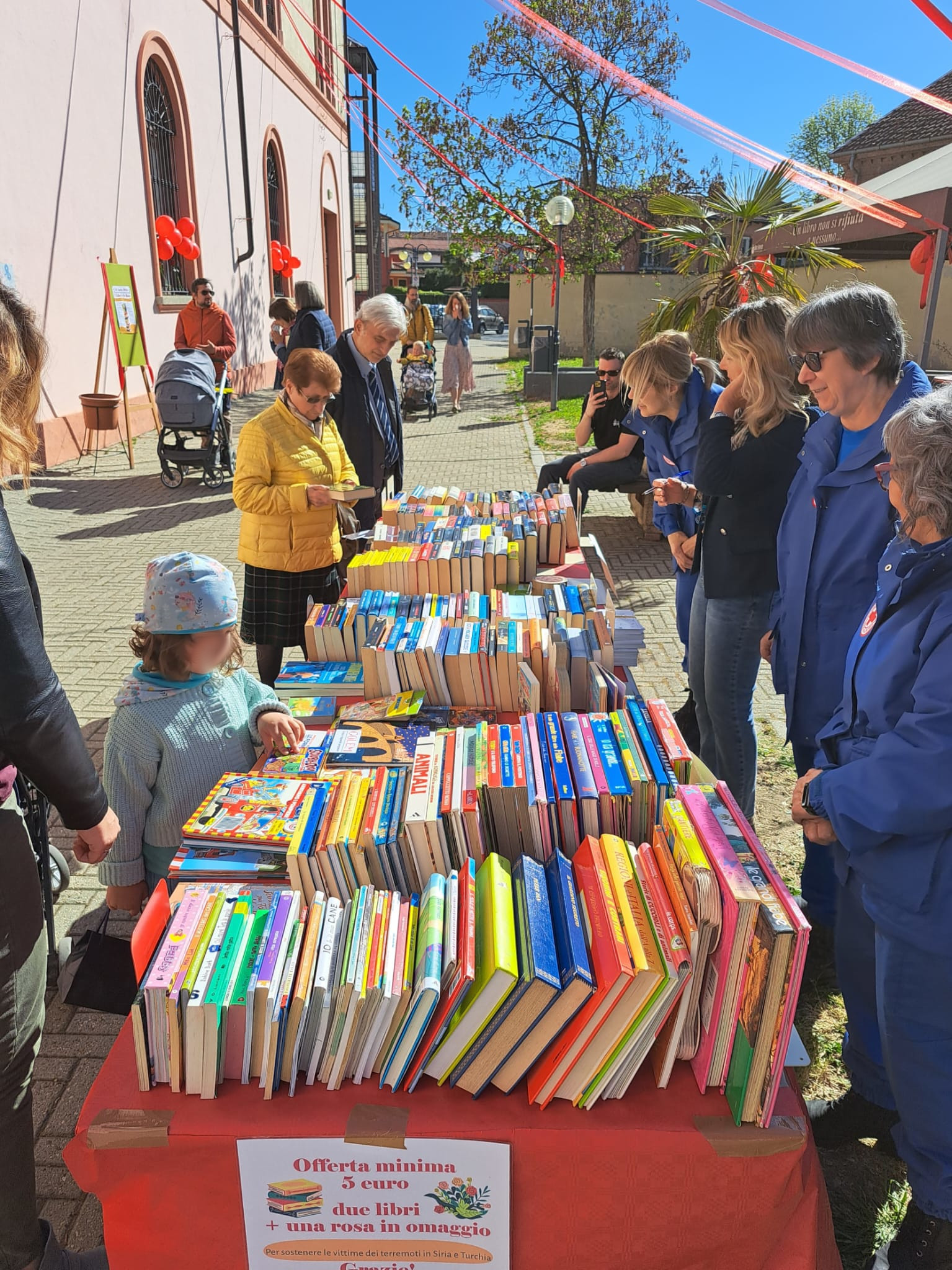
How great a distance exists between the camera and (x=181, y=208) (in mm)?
13820

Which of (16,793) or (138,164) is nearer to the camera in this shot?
(16,793)

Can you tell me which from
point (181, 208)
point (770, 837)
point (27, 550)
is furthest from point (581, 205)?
point (770, 837)

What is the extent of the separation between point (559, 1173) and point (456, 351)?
1566 cm

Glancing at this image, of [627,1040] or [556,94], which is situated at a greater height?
[556,94]

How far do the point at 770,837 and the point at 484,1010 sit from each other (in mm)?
2514

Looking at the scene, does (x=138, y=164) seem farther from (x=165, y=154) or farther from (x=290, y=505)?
(x=290, y=505)

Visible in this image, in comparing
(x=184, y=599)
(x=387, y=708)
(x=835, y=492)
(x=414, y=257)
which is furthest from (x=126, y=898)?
(x=414, y=257)

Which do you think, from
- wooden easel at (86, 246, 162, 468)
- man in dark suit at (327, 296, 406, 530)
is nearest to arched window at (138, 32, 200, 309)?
wooden easel at (86, 246, 162, 468)

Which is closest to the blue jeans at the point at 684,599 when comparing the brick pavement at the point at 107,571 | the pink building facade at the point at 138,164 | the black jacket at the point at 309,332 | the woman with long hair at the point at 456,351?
the brick pavement at the point at 107,571

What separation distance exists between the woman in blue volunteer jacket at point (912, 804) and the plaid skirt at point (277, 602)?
2.70m

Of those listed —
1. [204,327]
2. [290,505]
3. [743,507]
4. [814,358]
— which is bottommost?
[290,505]

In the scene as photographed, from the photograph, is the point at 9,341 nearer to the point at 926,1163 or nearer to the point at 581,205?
the point at 926,1163

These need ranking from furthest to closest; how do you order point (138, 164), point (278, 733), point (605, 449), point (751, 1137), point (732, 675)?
point (138, 164), point (605, 449), point (732, 675), point (278, 733), point (751, 1137)

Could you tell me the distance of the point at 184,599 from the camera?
2.21 metres
